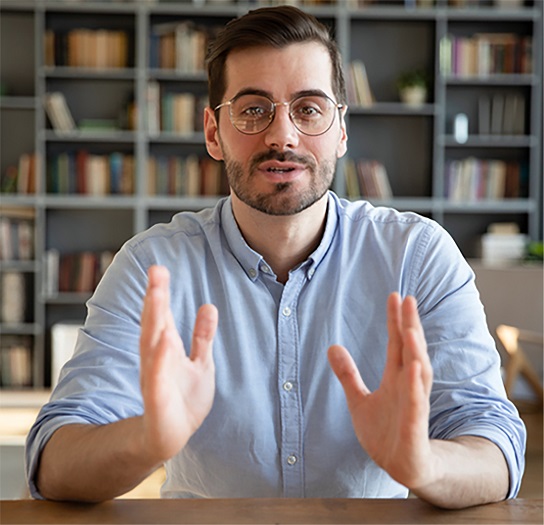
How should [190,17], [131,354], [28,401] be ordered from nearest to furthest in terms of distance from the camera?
[131,354] → [28,401] → [190,17]

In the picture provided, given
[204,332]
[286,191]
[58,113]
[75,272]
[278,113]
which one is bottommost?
[75,272]

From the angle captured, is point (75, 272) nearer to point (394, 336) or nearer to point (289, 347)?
point (289, 347)

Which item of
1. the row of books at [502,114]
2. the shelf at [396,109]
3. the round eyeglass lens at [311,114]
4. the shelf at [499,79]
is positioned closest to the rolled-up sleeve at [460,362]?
the round eyeglass lens at [311,114]

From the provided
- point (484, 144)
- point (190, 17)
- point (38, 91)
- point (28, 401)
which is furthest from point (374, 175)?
point (28, 401)

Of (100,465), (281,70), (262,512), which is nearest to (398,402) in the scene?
(262,512)

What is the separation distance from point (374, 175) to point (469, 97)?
74 centimetres

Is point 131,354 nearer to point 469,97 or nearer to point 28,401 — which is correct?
point 28,401

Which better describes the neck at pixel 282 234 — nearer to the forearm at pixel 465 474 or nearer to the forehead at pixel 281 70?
the forehead at pixel 281 70

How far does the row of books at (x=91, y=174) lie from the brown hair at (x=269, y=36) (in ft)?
12.0

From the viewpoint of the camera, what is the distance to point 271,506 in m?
1.03

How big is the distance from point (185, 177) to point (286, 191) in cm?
380

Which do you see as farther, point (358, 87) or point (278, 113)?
point (358, 87)

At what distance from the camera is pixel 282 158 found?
1.42m

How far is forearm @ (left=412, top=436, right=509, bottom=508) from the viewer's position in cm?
103
